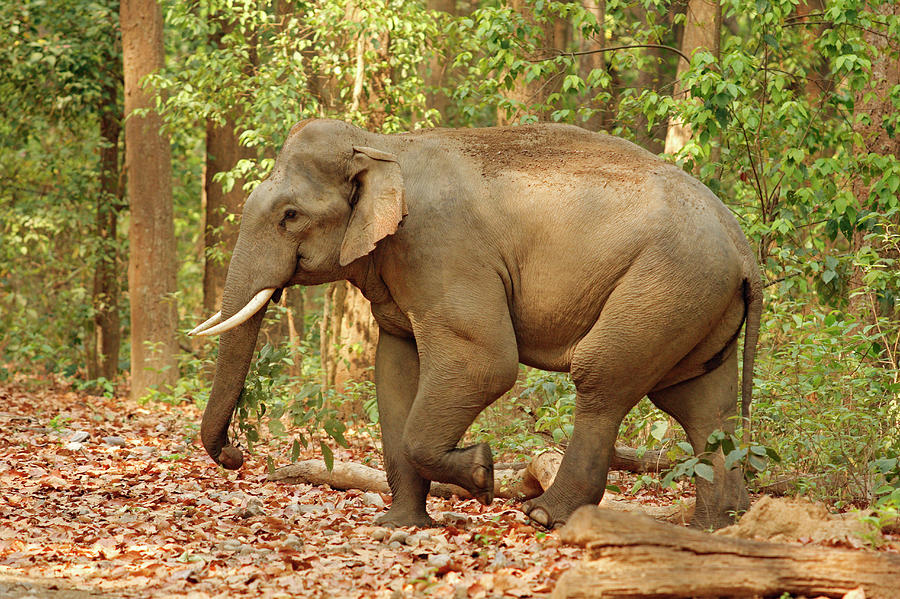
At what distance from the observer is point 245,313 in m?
6.59

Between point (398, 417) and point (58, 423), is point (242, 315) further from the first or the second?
point (58, 423)

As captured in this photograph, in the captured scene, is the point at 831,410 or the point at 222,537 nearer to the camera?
the point at 222,537

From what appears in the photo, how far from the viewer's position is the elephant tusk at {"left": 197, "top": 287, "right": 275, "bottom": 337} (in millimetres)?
6551

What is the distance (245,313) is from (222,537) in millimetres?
1353

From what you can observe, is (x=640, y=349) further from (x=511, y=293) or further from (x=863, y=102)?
(x=863, y=102)

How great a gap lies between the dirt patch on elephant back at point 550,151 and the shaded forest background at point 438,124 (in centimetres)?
178

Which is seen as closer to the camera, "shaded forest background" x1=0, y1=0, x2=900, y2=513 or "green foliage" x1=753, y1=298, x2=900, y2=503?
"green foliage" x1=753, y1=298, x2=900, y2=503

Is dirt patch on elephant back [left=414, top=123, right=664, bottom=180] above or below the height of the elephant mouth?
above

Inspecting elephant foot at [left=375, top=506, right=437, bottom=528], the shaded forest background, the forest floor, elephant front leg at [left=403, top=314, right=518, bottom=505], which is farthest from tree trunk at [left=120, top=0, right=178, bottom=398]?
elephant front leg at [left=403, top=314, right=518, bottom=505]

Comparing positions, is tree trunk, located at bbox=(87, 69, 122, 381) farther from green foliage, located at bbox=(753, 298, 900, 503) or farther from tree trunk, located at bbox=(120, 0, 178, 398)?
green foliage, located at bbox=(753, 298, 900, 503)

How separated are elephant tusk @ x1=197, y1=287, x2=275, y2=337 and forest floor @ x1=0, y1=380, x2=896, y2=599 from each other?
1230 mm

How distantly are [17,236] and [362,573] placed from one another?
11.8 m

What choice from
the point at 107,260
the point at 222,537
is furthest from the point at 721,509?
the point at 107,260

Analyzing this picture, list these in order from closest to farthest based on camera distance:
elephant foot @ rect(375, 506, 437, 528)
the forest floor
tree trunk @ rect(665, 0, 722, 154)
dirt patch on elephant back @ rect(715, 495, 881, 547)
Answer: dirt patch on elephant back @ rect(715, 495, 881, 547), the forest floor, elephant foot @ rect(375, 506, 437, 528), tree trunk @ rect(665, 0, 722, 154)
